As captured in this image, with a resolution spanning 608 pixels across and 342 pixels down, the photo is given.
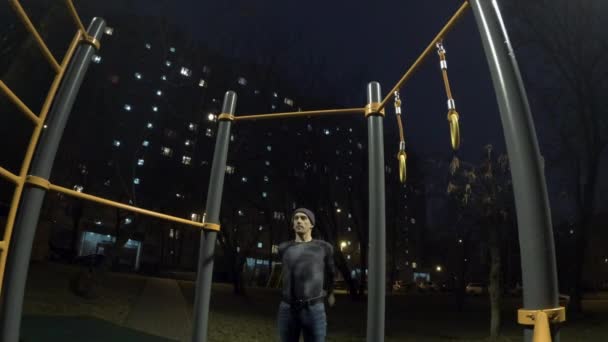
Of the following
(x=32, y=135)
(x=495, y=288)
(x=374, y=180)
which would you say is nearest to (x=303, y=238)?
(x=374, y=180)

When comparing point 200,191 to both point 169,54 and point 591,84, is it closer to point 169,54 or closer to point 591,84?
point 169,54

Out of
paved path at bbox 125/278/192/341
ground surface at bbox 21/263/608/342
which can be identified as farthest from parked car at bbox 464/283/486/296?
paved path at bbox 125/278/192/341

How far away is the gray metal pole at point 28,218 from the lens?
2443 millimetres

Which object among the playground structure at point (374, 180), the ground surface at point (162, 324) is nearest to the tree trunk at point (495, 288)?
the ground surface at point (162, 324)

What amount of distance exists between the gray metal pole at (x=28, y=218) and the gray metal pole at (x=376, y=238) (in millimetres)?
2233

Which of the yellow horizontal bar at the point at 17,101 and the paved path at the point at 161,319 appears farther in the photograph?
the paved path at the point at 161,319

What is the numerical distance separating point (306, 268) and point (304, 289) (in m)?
0.16

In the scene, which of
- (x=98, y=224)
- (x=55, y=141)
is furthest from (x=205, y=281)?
(x=98, y=224)

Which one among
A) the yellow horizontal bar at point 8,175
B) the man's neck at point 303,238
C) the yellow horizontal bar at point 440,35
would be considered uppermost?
the yellow horizontal bar at point 440,35

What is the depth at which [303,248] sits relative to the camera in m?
3.44

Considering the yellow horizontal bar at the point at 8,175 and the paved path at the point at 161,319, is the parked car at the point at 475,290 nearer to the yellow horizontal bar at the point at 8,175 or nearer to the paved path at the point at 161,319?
the paved path at the point at 161,319

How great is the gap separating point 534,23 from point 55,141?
52.3 feet

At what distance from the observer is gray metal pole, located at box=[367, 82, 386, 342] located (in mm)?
3105

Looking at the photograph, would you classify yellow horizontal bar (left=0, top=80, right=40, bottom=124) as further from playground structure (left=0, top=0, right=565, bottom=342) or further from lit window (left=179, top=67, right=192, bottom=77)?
lit window (left=179, top=67, right=192, bottom=77)
